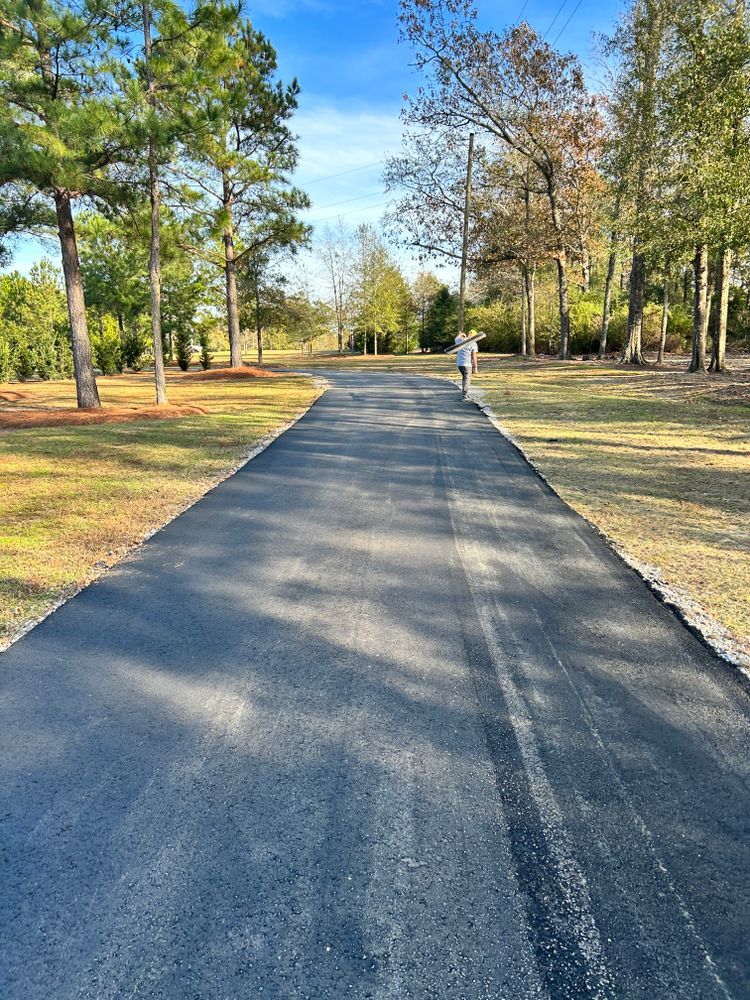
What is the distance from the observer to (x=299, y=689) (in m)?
2.87

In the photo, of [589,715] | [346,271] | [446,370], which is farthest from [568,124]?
[346,271]

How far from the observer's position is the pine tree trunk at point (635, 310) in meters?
19.7

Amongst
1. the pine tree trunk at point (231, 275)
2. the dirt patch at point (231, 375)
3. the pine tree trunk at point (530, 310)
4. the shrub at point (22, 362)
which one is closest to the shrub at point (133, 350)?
the shrub at point (22, 362)

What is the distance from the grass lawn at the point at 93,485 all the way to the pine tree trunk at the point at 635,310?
1298 cm

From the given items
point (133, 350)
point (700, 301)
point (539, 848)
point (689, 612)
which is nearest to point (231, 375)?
point (133, 350)

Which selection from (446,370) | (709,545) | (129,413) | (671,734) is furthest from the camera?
(446,370)

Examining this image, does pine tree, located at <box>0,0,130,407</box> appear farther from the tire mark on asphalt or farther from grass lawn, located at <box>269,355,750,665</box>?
the tire mark on asphalt

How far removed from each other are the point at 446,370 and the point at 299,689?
2379cm

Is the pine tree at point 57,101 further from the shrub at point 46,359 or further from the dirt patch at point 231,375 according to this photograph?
the shrub at point 46,359

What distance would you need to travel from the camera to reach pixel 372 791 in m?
2.22

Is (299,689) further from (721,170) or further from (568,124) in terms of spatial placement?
(568,124)

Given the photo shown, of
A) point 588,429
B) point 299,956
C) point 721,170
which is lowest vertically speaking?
point 299,956

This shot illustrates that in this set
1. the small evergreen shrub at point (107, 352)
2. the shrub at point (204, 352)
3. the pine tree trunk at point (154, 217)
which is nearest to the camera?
the pine tree trunk at point (154, 217)

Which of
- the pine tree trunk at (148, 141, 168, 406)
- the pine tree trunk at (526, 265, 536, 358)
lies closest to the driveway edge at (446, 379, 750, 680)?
the pine tree trunk at (148, 141, 168, 406)
